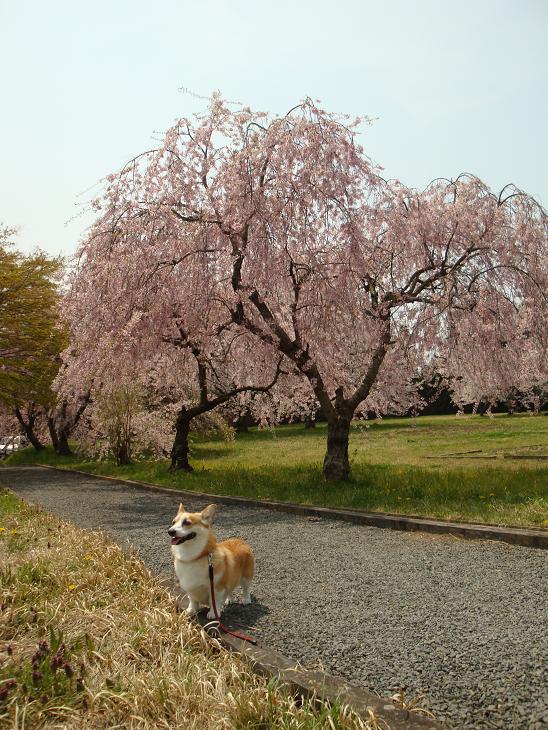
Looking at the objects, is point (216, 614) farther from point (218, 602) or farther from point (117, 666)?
point (117, 666)

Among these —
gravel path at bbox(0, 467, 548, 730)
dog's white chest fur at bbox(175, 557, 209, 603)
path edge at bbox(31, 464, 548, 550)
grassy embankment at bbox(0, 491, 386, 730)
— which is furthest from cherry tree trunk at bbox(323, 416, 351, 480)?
dog's white chest fur at bbox(175, 557, 209, 603)

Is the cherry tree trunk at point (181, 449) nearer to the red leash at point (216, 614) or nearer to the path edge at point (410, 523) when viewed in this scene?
the path edge at point (410, 523)

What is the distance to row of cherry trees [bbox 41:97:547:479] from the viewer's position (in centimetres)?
1152

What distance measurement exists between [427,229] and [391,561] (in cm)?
805

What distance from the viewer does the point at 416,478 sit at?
1245 cm

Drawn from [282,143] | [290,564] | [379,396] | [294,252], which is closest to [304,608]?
[290,564]

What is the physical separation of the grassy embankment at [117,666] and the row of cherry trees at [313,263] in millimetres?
7302

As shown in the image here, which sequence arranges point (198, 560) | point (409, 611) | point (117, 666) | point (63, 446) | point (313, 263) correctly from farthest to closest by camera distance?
1. point (63, 446)
2. point (313, 263)
3. point (409, 611)
4. point (198, 560)
5. point (117, 666)

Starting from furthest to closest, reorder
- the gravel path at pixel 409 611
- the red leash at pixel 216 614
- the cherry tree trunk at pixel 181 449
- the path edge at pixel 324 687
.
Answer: the cherry tree trunk at pixel 181 449, the red leash at pixel 216 614, the gravel path at pixel 409 611, the path edge at pixel 324 687

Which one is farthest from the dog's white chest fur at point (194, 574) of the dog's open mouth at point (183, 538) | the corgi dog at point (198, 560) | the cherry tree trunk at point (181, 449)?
the cherry tree trunk at point (181, 449)

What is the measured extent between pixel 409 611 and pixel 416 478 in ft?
26.0

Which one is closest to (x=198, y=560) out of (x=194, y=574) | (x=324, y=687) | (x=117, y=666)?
(x=194, y=574)

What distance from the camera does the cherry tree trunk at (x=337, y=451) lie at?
12414 mm

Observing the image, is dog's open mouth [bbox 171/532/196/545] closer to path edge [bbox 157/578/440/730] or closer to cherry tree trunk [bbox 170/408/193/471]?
path edge [bbox 157/578/440/730]
